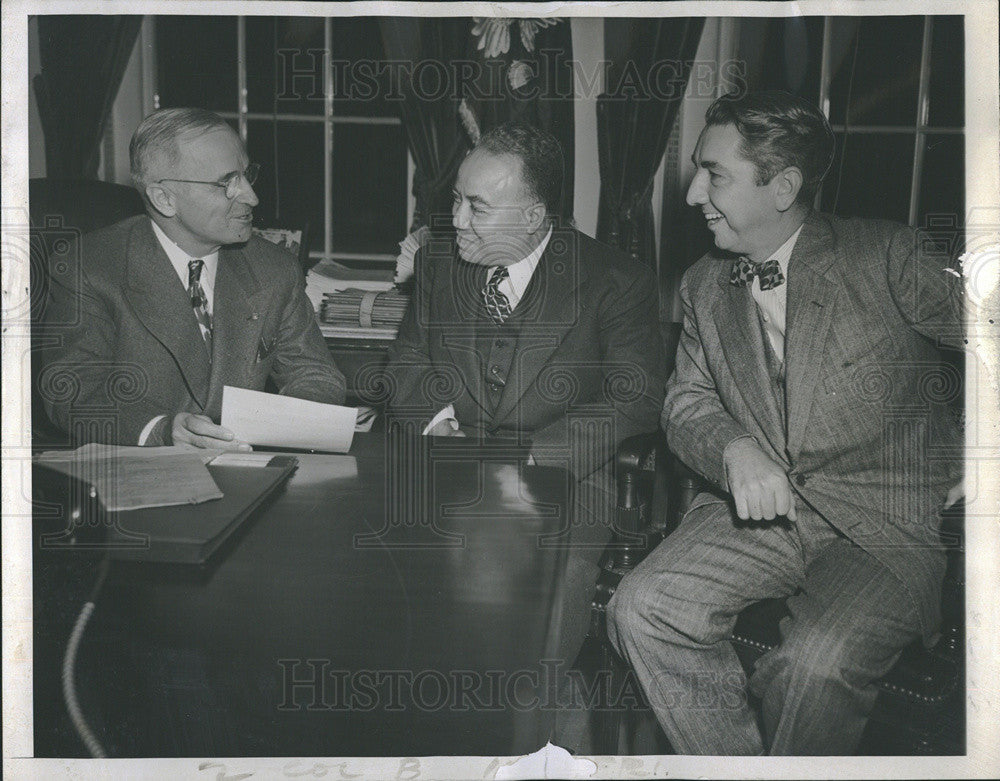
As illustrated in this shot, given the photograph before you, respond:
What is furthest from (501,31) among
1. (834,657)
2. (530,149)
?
(834,657)

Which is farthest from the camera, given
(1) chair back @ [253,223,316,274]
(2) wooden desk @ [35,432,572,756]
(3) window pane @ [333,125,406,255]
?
(3) window pane @ [333,125,406,255]

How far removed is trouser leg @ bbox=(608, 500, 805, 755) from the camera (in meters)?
1.47

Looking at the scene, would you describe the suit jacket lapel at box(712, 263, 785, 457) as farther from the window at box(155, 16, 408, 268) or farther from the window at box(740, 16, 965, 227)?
the window at box(155, 16, 408, 268)

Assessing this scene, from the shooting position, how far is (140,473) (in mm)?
1423

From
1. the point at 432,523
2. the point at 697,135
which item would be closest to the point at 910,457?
the point at 697,135

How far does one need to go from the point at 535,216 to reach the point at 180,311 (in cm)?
77

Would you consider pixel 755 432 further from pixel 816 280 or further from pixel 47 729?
pixel 47 729

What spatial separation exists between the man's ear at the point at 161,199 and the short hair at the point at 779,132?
1.09 metres

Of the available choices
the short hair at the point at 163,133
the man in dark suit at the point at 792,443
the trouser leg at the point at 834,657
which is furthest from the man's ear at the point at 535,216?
the trouser leg at the point at 834,657

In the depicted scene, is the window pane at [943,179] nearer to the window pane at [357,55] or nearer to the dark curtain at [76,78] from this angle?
the window pane at [357,55]

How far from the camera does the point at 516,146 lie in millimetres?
1694

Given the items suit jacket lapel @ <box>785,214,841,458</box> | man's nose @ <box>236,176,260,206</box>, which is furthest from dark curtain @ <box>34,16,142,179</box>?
suit jacket lapel @ <box>785,214,841,458</box>

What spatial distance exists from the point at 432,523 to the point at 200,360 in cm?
66

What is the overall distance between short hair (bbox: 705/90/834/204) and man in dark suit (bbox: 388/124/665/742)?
1.16ft
